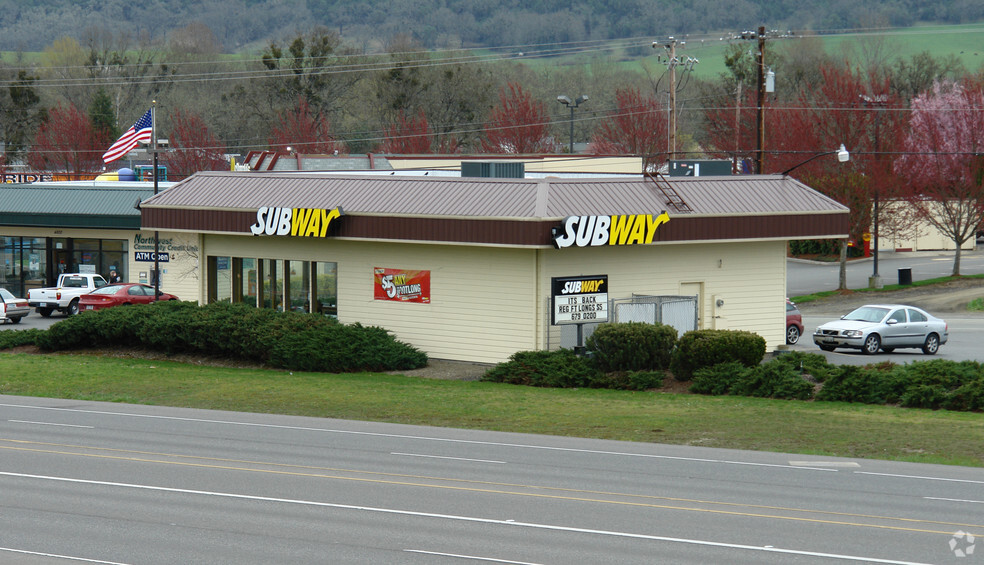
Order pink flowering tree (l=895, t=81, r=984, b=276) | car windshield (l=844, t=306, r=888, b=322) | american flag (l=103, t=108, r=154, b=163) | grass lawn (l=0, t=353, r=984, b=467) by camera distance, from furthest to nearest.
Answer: pink flowering tree (l=895, t=81, r=984, b=276) → american flag (l=103, t=108, r=154, b=163) → car windshield (l=844, t=306, r=888, b=322) → grass lawn (l=0, t=353, r=984, b=467)

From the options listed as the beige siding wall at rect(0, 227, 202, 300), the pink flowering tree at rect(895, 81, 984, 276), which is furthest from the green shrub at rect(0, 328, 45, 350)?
the pink flowering tree at rect(895, 81, 984, 276)

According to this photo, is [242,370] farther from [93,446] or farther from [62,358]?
[93,446]

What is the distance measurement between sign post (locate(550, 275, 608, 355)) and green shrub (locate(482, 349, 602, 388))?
3.09 ft

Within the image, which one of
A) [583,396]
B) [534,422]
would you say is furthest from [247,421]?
[583,396]

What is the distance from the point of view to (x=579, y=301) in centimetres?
2903

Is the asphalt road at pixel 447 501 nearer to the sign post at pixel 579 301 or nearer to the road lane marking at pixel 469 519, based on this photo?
the road lane marking at pixel 469 519

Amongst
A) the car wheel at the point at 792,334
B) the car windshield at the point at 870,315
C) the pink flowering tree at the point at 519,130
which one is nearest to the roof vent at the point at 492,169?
the car wheel at the point at 792,334

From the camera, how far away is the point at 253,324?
30625 mm

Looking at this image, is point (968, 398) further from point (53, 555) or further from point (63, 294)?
point (63, 294)

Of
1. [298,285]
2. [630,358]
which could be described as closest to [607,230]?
[630,358]

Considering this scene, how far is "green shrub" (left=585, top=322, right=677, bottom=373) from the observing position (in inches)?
1069

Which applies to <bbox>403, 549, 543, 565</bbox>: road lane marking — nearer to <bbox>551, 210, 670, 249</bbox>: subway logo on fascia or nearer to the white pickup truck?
<bbox>551, 210, 670, 249</bbox>: subway logo on fascia

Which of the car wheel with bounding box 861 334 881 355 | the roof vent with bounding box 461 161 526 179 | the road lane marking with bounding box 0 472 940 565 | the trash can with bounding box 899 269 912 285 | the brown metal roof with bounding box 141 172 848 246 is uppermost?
the roof vent with bounding box 461 161 526 179

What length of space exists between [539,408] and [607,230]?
6.51 meters
